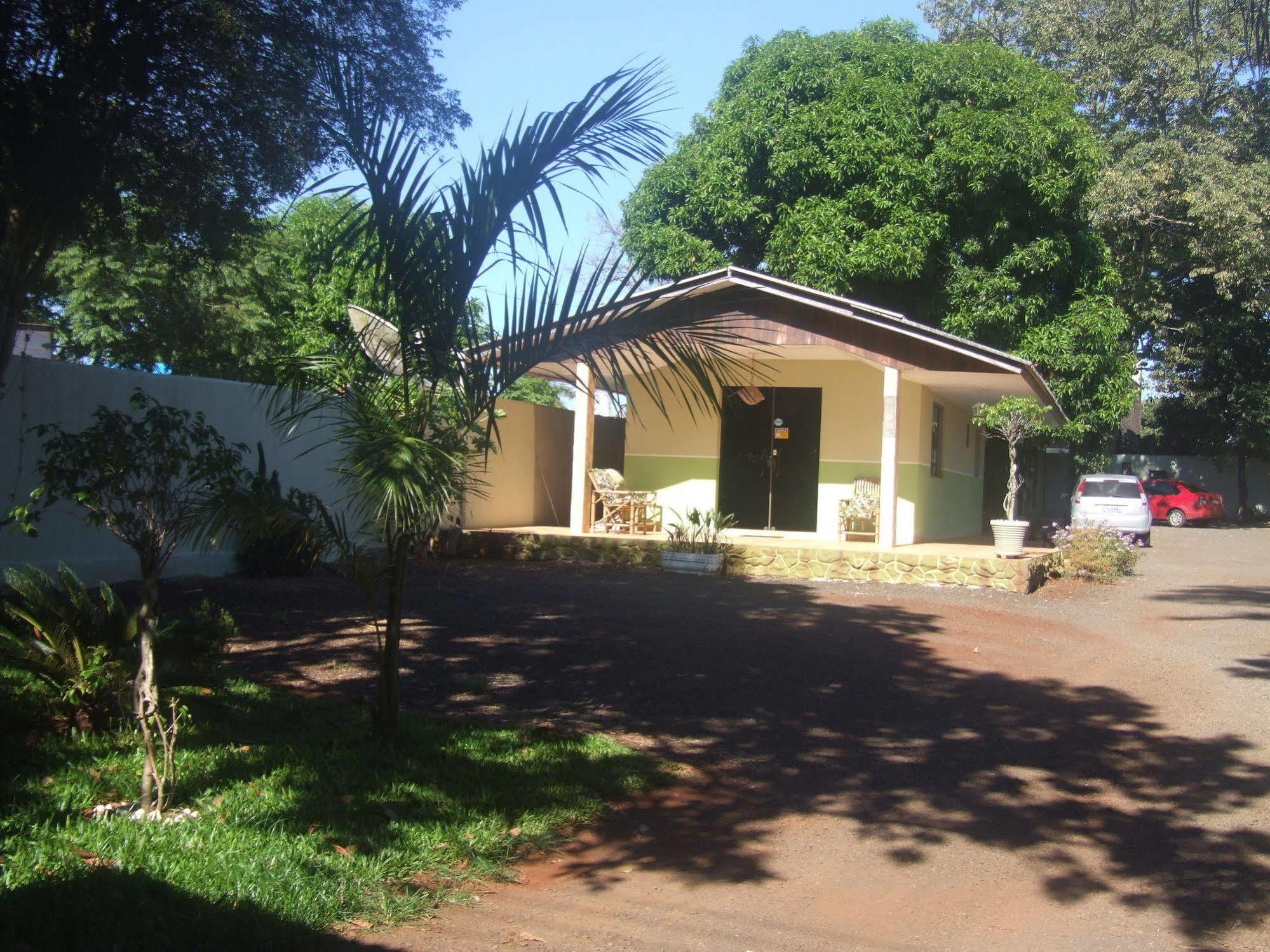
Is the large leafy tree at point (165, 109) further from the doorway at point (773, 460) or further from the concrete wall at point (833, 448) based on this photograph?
the doorway at point (773, 460)

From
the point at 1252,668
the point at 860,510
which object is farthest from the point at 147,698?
the point at 860,510

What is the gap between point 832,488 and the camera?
54.0 ft

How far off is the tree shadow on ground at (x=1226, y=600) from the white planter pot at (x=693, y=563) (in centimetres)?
520

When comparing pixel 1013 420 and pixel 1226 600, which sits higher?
pixel 1013 420

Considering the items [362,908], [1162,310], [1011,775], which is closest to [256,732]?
[362,908]

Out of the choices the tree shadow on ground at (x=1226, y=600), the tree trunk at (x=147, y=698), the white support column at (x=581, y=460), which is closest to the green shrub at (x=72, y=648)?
the tree trunk at (x=147, y=698)

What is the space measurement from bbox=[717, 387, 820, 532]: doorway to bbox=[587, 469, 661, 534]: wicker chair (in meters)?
1.31

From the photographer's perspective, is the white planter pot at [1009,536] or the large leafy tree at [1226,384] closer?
the white planter pot at [1009,536]

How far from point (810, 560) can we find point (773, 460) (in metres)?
3.67

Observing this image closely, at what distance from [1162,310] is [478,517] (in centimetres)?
2188

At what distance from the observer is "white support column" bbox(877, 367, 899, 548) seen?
46.2ft

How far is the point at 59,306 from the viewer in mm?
20797

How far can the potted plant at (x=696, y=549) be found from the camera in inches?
542

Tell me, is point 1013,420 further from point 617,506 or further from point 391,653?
point 391,653
